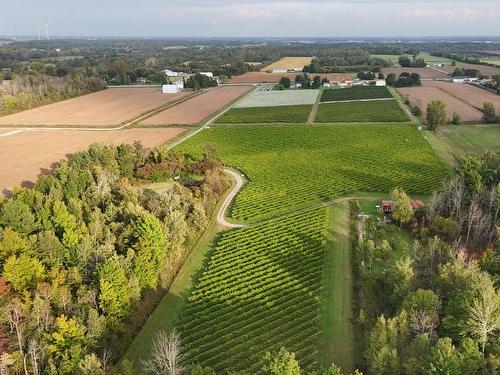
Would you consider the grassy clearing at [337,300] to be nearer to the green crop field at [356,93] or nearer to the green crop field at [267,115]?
the green crop field at [267,115]

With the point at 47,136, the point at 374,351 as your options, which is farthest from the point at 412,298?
the point at 47,136

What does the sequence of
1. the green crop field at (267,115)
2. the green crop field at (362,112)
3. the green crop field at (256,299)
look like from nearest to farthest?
the green crop field at (256,299) < the green crop field at (362,112) < the green crop field at (267,115)

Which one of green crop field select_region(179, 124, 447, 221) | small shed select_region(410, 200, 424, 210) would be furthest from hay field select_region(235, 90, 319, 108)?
small shed select_region(410, 200, 424, 210)

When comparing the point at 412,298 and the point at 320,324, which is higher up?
the point at 412,298

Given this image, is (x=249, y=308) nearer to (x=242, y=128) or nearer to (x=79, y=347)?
(x=79, y=347)

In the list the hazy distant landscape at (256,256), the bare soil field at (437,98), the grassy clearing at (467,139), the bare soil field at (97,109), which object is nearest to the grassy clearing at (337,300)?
the hazy distant landscape at (256,256)

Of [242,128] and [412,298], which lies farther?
[242,128]

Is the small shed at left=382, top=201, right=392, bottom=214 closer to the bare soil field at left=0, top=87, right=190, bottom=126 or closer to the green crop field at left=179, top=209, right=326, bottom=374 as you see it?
the green crop field at left=179, top=209, right=326, bottom=374

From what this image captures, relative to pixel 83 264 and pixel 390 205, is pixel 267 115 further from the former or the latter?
pixel 83 264
